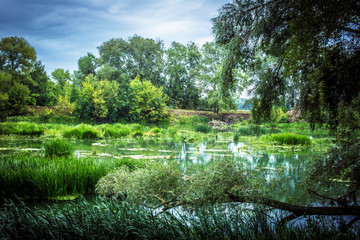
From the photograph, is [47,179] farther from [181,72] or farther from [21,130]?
[181,72]

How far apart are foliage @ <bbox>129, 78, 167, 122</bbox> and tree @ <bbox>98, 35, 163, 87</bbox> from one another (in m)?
7.62

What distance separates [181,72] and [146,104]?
12709 millimetres

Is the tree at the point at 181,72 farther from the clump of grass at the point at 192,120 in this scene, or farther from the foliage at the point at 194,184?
the foliage at the point at 194,184

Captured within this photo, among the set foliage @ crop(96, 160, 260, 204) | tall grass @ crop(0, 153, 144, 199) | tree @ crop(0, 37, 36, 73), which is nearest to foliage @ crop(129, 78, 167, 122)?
tree @ crop(0, 37, 36, 73)

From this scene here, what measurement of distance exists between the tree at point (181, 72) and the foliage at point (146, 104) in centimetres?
879

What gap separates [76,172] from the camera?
4.04 meters

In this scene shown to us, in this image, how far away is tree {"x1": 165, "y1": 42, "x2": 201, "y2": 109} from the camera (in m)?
38.1

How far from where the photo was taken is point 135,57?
37.0m

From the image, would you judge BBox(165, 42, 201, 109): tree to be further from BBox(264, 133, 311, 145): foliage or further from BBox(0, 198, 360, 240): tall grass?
BBox(0, 198, 360, 240): tall grass

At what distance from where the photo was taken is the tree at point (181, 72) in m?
38.1

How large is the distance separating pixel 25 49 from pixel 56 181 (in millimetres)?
17909

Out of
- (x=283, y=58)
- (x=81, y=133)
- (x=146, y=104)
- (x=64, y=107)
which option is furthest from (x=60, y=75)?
(x=283, y=58)

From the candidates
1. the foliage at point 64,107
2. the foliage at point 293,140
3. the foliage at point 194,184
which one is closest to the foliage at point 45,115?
the foliage at point 64,107

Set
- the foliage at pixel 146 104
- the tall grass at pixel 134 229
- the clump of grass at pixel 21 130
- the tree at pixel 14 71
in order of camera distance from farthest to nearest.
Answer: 1. the foliage at pixel 146 104
2. the tree at pixel 14 71
3. the clump of grass at pixel 21 130
4. the tall grass at pixel 134 229
